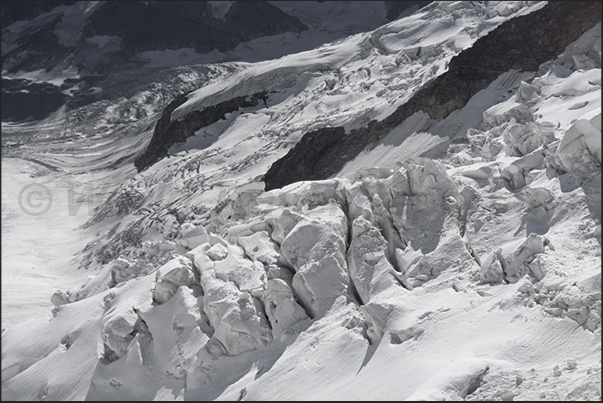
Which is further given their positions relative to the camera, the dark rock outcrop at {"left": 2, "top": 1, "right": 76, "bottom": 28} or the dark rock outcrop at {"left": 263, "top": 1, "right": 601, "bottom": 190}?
the dark rock outcrop at {"left": 2, "top": 1, "right": 76, "bottom": 28}

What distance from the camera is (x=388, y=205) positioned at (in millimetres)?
16266

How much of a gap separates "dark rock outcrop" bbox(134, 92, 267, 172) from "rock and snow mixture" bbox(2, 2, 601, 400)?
774 inches

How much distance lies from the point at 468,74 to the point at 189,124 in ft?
58.2

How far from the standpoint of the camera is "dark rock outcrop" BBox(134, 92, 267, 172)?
38.0m

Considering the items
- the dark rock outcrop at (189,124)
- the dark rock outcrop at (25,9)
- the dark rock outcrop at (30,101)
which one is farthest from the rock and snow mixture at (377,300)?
the dark rock outcrop at (25,9)

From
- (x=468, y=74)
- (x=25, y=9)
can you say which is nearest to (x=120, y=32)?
(x=25, y=9)

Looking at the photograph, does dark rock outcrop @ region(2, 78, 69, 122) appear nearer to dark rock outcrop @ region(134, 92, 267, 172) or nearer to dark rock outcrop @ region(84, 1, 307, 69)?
dark rock outcrop @ region(84, 1, 307, 69)

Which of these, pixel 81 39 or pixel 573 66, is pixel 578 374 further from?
pixel 81 39

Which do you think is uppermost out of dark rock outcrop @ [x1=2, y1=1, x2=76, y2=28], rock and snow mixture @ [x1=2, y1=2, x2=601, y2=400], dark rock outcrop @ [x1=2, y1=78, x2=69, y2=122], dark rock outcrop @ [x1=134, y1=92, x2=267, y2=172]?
dark rock outcrop @ [x1=2, y1=1, x2=76, y2=28]

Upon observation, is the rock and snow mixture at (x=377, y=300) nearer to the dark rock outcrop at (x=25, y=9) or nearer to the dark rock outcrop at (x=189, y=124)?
the dark rock outcrop at (x=189, y=124)

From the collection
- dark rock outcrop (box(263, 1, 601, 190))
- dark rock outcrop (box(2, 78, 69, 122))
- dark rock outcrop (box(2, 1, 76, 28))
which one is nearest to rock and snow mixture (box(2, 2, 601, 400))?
dark rock outcrop (box(263, 1, 601, 190))

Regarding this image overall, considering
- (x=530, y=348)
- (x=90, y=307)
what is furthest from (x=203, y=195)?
(x=530, y=348)

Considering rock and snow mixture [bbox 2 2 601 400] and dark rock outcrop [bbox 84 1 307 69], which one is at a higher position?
dark rock outcrop [bbox 84 1 307 69]

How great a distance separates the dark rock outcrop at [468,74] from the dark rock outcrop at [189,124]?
9796 mm
